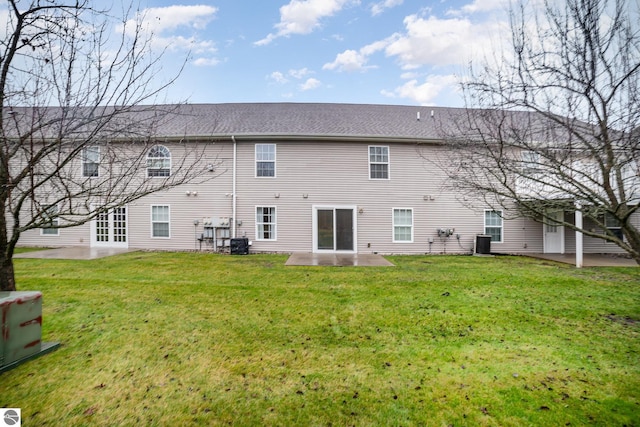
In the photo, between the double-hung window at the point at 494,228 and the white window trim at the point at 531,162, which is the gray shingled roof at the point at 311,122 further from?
the white window trim at the point at 531,162

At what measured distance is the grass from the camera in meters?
3.01

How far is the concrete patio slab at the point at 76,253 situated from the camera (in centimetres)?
1120

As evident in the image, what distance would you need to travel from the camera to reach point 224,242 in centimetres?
1328

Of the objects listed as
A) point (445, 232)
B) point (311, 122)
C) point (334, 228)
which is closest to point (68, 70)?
point (334, 228)

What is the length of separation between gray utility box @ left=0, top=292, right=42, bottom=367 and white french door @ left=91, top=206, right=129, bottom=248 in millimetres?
11324

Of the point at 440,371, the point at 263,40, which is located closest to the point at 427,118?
the point at 263,40

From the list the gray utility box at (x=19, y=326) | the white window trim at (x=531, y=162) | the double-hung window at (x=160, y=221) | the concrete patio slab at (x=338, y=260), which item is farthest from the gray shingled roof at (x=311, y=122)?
the gray utility box at (x=19, y=326)

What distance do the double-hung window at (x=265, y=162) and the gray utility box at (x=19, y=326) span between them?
33.5 feet

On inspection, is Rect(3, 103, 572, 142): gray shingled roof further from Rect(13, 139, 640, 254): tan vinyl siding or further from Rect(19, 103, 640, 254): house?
Rect(13, 139, 640, 254): tan vinyl siding

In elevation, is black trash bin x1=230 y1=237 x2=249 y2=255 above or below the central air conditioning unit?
below

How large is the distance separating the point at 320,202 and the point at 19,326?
10689 mm

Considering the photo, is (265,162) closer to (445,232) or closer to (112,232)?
(112,232)

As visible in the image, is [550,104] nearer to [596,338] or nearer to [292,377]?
[596,338]

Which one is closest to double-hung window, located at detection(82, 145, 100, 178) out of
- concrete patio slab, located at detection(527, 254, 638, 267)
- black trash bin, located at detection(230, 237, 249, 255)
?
black trash bin, located at detection(230, 237, 249, 255)
